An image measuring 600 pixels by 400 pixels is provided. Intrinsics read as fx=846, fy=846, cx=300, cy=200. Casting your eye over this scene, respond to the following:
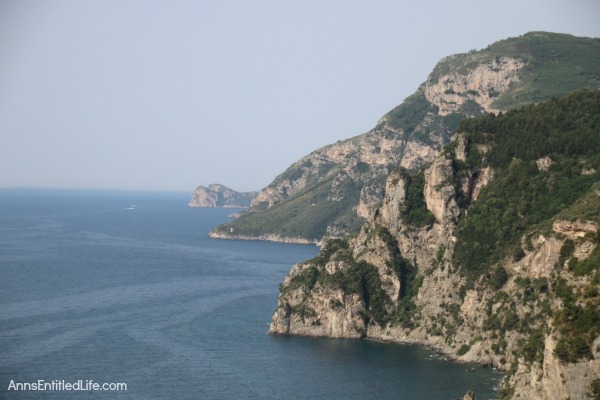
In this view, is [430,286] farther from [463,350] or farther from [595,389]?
[595,389]

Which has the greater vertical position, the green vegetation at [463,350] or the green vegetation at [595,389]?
the green vegetation at [595,389]

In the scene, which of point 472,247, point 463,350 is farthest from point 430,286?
point 463,350

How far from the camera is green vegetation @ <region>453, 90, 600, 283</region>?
127 metres

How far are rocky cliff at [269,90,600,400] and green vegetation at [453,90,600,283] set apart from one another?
7.2 inches

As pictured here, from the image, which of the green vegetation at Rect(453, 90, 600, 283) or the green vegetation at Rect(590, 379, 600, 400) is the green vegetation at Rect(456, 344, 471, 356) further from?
the green vegetation at Rect(590, 379, 600, 400)

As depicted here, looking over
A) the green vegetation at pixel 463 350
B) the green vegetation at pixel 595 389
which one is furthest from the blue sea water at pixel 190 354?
the green vegetation at pixel 595 389

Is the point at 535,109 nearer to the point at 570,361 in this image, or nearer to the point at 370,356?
the point at 370,356

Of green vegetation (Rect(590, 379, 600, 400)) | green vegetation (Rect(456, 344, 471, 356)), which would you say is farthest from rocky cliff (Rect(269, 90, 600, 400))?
green vegetation (Rect(590, 379, 600, 400))

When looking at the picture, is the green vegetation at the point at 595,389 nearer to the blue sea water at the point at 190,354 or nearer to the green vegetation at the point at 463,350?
the blue sea water at the point at 190,354

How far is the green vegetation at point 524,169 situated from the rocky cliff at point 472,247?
0.60 feet

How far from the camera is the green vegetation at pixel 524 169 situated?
12731 centimetres

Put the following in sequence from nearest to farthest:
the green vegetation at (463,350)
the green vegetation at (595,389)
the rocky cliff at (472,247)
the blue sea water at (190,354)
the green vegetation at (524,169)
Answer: the green vegetation at (595,389), the blue sea water at (190,354), the rocky cliff at (472,247), the green vegetation at (463,350), the green vegetation at (524,169)

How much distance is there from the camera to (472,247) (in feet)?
428

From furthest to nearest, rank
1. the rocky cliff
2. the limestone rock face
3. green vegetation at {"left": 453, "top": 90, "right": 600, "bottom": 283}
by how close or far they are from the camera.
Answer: green vegetation at {"left": 453, "top": 90, "right": 600, "bottom": 283} < the rocky cliff < the limestone rock face
